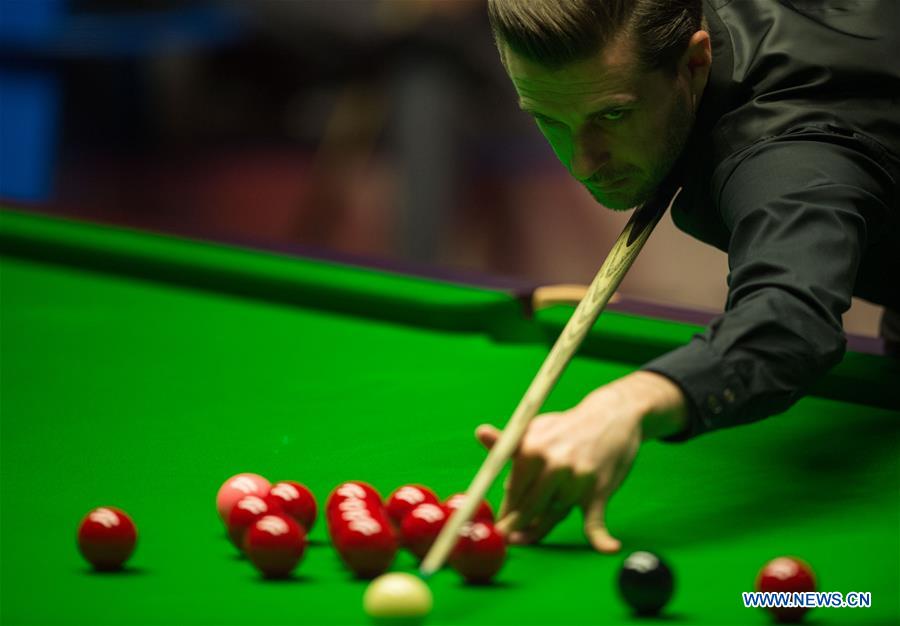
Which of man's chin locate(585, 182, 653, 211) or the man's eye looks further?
man's chin locate(585, 182, 653, 211)

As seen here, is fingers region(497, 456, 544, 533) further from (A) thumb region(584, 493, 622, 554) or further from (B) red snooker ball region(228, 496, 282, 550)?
(B) red snooker ball region(228, 496, 282, 550)

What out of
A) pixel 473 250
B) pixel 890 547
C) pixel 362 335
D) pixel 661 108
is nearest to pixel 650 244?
pixel 473 250

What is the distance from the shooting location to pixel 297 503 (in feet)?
6.37

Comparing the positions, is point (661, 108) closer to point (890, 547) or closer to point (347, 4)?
point (890, 547)

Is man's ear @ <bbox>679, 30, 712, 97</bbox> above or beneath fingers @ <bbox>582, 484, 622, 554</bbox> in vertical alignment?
above

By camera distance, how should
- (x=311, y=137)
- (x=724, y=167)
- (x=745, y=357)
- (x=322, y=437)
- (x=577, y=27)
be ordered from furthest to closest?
1. (x=311, y=137)
2. (x=322, y=437)
3. (x=724, y=167)
4. (x=577, y=27)
5. (x=745, y=357)

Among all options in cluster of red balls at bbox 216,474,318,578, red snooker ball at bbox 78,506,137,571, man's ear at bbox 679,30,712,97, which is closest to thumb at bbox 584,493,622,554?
cluster of red balls at bbox 216,474,318,578

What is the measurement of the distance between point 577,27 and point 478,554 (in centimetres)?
91

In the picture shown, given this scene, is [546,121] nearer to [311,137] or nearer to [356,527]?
[356,527]

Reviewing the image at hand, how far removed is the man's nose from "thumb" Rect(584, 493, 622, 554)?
2.35ft

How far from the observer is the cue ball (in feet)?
5.10

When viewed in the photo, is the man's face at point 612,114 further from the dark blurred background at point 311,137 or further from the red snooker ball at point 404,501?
the dark blurred background at point 311,137

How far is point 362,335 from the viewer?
128 inches

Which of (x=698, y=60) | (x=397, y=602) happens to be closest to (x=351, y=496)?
(x=397, y=602)
